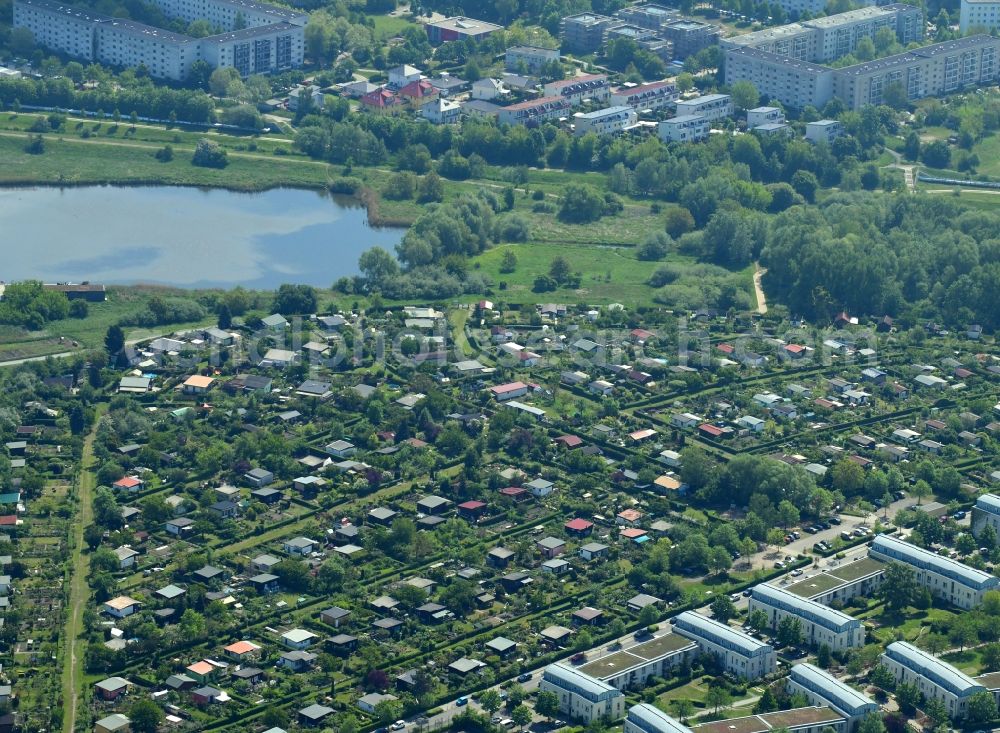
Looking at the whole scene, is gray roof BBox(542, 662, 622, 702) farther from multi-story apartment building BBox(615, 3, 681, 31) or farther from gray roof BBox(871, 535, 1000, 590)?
multi-story apartment building BBox(615, 3, 681, 31)

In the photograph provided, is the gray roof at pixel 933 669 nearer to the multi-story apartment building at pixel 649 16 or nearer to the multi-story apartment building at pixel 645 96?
the multi-story apartment building at pixel 645 96

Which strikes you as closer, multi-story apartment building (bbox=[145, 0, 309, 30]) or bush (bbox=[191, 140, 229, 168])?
bush (bbox=[191, 140, 229, 168])

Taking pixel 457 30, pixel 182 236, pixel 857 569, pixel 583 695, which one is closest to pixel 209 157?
pixel 182 236

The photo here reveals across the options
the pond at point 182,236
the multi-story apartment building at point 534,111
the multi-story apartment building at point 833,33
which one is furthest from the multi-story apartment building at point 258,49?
the multi-story apartment building at point 833,33

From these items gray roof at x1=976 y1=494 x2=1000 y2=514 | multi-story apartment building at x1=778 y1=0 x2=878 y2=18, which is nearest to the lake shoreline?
multi-story apartment building at x1=778 y1=0 x2=878 y2=18

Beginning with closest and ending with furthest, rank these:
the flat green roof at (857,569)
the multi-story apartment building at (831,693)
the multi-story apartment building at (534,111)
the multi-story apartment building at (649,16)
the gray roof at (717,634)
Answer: the multi-story apartment building at (831,693) < the gray roof at (717,634) < the flat green roof at (857,569) < the multi-story apartment building at (534,111) < the multi-story apartment building at (649,16)

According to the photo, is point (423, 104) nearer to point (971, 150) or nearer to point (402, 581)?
point (971, 150)

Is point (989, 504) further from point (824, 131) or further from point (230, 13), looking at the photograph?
point (230, 13)
